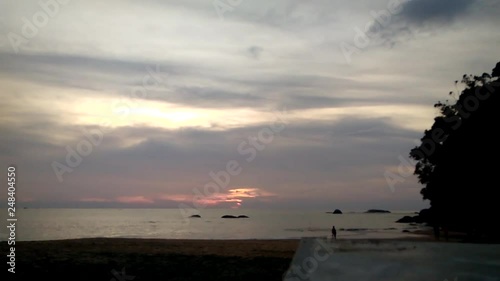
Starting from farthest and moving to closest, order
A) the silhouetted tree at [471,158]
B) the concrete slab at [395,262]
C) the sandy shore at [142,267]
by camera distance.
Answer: the silhouetted tree at [471,158] < the sandy shore at [142,267] < the concrete slab at [395,262]

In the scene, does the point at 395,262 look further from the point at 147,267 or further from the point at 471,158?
the point at 471,158

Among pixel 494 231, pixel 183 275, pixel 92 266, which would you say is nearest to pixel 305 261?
pixel 183 275

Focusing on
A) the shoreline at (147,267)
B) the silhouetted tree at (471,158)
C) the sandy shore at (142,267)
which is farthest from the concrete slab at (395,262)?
the silhouetted tree at (471,158)

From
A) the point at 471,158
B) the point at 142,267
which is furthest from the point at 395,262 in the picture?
the point at 471,158

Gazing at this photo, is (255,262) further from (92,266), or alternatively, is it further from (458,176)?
(458,176)

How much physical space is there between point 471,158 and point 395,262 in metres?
24.5

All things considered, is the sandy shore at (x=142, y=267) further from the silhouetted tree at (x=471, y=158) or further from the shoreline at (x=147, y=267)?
the silhouetted tree at (x=471, y=158)

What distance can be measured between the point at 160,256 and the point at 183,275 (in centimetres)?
572

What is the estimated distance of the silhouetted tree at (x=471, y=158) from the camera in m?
33.9

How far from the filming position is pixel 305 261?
573 inches

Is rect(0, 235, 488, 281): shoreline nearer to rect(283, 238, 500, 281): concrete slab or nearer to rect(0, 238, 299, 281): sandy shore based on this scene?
rect(0, 238, 299, 281): sandy shore

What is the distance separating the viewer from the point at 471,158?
35531 millimetres

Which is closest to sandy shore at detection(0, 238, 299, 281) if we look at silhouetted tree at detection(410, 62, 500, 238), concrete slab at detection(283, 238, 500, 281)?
concrete slab at detection(283, 238, 500, 281)

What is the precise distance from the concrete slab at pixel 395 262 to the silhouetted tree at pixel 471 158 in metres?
18.7
